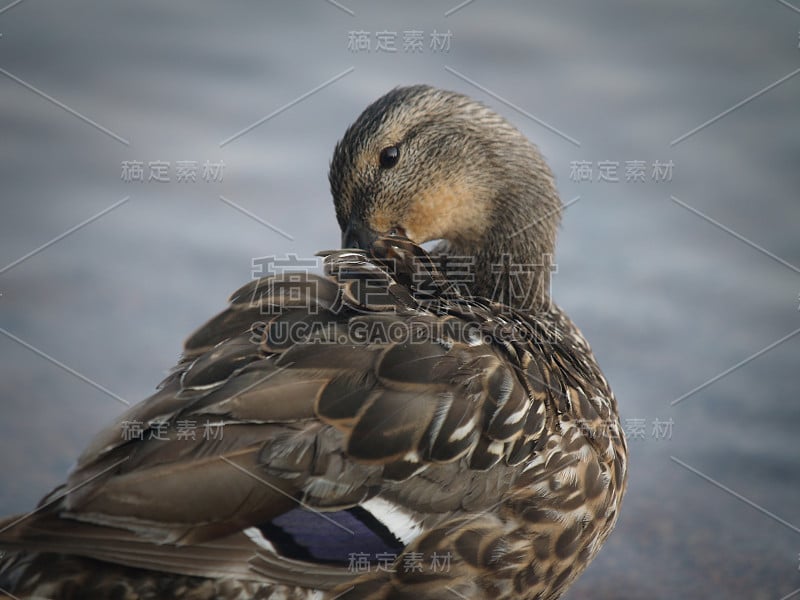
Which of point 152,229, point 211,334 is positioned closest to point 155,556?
point 211,334

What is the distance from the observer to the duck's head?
166 inches

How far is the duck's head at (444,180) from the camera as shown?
4211mm

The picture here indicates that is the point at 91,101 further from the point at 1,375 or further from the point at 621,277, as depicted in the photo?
the point at 621,277

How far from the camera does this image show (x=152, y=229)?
6.27m
